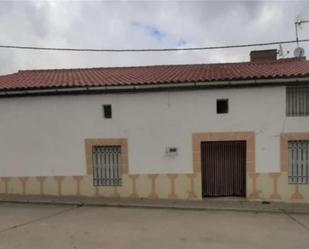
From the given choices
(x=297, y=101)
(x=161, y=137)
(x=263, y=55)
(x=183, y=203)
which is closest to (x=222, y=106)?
(x=161, y=137)

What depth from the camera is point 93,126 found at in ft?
36.7

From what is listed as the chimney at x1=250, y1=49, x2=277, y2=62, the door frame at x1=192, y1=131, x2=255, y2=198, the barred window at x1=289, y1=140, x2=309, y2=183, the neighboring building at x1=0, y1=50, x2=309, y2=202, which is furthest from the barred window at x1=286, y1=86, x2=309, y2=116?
the chimney at x1=250, y1=49, x2=277, y2=62

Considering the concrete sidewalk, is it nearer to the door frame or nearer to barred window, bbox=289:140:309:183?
barred window, bbox=289:140:309:183

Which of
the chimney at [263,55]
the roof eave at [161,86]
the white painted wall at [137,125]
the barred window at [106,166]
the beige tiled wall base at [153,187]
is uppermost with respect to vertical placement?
the chimney at [263,55]

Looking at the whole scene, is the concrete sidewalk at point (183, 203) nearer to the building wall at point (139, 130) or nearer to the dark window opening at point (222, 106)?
the building wall at point (139, 130)

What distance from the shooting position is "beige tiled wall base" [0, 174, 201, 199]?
36.1 ft

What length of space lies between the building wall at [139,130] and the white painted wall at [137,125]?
3 cm

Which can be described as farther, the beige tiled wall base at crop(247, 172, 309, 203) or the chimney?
the chimney

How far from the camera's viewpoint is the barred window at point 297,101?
10.8 metres

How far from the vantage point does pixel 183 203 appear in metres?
10.5

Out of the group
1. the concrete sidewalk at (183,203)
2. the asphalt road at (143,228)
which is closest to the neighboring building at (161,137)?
the concrete sidewalk at (183,203)

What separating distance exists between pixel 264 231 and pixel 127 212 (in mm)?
3643

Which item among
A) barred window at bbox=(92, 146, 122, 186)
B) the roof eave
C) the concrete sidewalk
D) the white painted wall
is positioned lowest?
the concrete sidewalk

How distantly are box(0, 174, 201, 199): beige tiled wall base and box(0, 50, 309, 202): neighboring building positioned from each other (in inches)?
1.2
